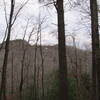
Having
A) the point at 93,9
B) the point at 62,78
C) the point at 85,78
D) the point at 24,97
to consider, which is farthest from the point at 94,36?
the point at 24,97

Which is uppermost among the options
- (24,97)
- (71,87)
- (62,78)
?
(62,78)

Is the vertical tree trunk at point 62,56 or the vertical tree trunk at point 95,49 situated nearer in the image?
the vertical tree trunk at point 62,56

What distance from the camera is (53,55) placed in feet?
208

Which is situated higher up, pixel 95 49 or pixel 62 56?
pixel 95 49

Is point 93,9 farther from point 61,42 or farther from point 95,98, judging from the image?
point 95,98

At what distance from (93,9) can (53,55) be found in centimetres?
5099

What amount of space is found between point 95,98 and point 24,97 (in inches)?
807

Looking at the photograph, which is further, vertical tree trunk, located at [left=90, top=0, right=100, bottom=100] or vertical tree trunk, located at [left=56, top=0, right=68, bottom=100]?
vertical tree trunk, located at [left=90, top=0, right=100, bottom=100]

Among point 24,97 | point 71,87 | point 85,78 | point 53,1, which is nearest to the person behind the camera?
point 53,1

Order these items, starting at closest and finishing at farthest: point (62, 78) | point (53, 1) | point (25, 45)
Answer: point (62, 78), point (53, 1), point (25, 45)

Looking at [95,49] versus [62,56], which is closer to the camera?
[62,56]

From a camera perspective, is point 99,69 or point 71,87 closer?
point 99,69

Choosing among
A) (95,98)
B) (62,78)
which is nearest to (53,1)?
(62,78)

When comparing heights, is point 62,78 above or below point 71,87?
above
